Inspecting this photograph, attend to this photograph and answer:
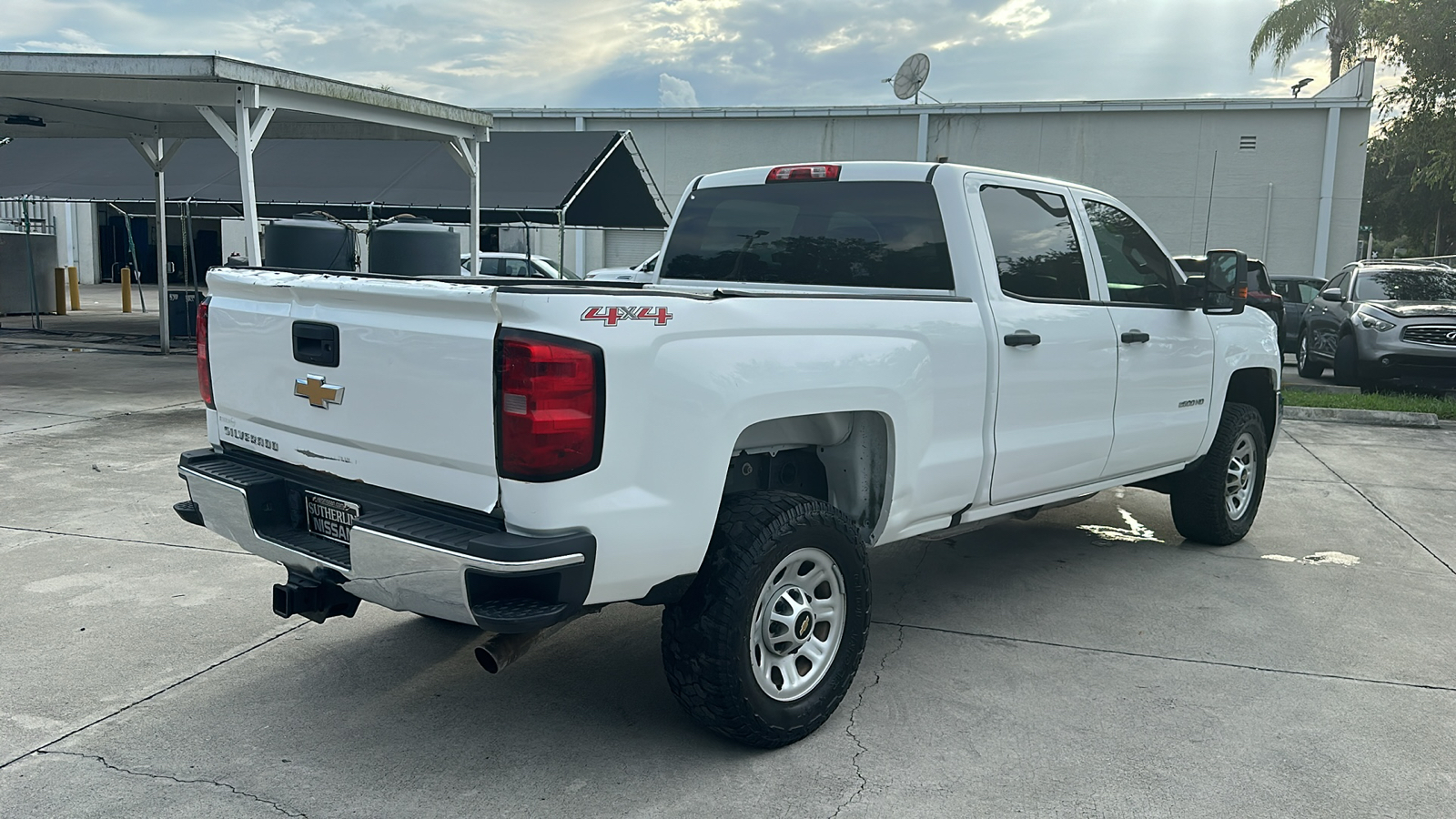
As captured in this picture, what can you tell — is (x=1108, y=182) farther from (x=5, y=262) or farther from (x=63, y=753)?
(x=63, y=753)

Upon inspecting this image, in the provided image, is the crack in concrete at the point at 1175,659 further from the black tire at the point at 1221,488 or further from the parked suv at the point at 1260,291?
the parked suv at the point at 1260,291

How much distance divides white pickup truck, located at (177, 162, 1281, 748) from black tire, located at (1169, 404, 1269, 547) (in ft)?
3.27

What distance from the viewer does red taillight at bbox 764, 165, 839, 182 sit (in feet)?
15.9

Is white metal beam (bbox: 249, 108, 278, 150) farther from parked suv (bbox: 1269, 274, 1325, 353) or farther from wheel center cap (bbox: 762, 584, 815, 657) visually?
parked suv (bbox: 1269, 274, 1325, 353)

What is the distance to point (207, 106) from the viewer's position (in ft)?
41.2

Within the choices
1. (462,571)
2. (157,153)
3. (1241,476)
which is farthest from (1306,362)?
(157,153)

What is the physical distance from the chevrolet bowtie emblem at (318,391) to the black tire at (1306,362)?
51.0ft

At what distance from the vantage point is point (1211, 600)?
17.4ft

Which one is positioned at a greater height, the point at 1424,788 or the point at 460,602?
the point at 460,602

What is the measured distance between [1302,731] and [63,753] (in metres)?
4.09

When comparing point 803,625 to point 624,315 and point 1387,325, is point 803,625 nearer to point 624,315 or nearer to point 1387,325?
point 624,315

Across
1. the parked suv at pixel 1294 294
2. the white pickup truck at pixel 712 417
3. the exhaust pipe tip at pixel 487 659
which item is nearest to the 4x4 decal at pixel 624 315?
the white pickup truck at pixel 712 417

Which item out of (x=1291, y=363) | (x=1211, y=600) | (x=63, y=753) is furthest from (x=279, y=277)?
(x=1291, y=363)

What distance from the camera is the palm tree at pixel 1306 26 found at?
31.3 meters
